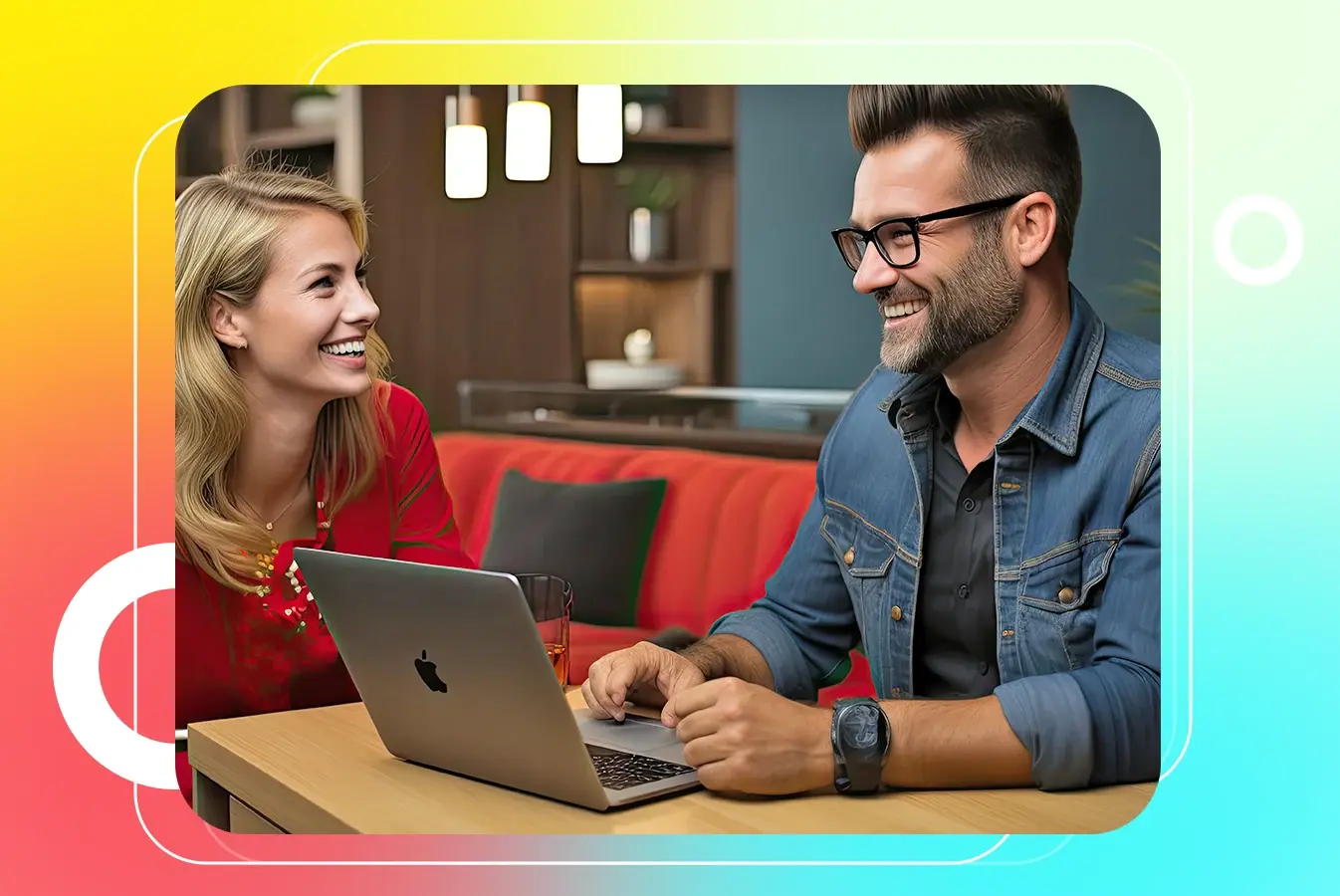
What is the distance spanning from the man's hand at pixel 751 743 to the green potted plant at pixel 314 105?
0.49 meters

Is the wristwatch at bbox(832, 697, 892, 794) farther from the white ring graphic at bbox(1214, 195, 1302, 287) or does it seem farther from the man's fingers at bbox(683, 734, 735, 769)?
the white ring graphic at bbox(1214, 195, 1302, 287)

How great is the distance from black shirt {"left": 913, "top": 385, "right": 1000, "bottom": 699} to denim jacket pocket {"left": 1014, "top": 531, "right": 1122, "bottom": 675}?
0.16 feet

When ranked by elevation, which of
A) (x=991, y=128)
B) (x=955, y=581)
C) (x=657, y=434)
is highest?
(x=991, y=128)

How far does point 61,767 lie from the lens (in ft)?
2.63

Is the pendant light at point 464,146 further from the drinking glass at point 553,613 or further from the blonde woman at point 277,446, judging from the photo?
the drinking glass at point 553,613

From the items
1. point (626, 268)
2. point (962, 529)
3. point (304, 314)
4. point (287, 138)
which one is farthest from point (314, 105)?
point (962, 529)

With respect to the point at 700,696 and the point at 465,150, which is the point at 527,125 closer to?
the point at 465,150

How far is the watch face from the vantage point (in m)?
0.73

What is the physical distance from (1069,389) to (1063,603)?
0.55ft

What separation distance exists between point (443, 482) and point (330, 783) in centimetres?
39

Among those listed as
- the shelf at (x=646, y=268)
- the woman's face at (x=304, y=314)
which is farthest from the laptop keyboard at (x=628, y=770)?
the shelf at (x=646, y=268)

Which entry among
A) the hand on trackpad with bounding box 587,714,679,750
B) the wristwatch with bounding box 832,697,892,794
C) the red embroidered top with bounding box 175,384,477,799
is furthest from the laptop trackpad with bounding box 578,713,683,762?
the red embroidered top with bounding box 175,384,477,799

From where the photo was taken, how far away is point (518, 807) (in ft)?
2.38

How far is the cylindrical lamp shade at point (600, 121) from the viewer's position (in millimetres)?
883
